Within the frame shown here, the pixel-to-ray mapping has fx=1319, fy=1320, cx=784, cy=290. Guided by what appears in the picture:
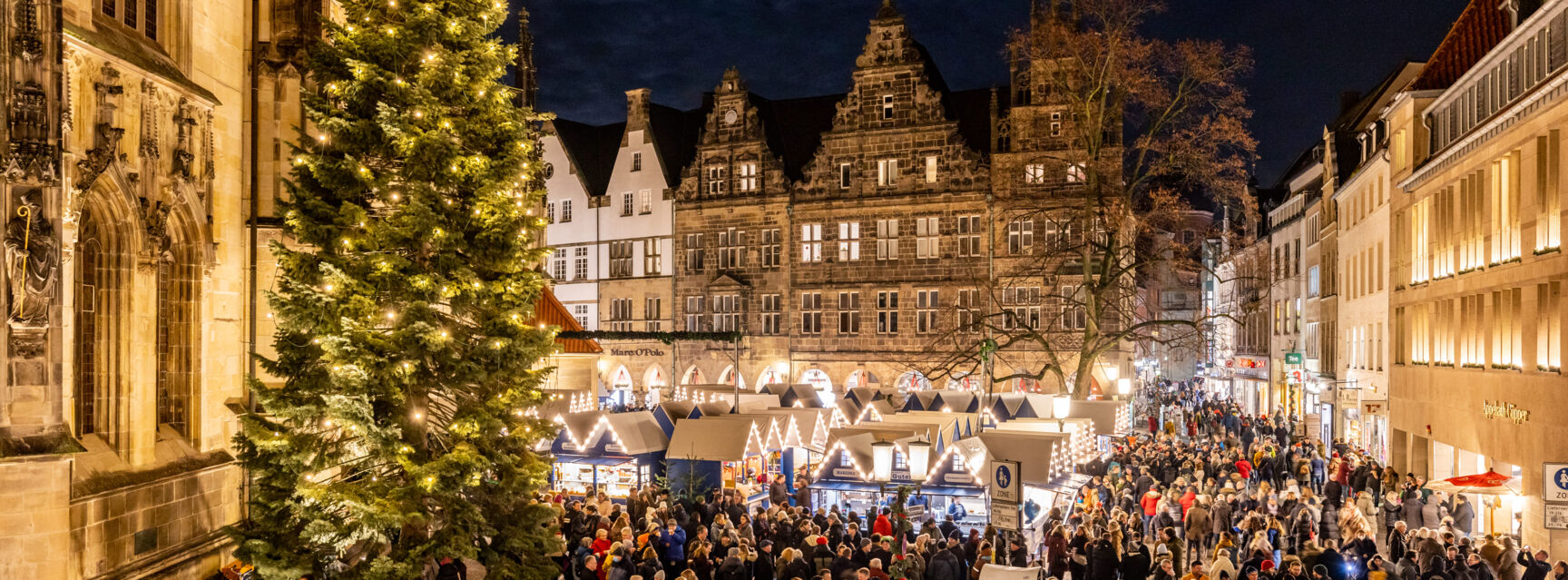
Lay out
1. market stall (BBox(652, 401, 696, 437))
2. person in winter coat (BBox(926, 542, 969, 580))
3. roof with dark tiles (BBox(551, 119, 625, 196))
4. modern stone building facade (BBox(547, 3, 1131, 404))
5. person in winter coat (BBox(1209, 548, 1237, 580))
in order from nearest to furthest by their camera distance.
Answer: person in winter coat (BBox(1209, 548, 1237, 580)) → person in winter coat (BBox(926, 542, 969, 580)) → market stall (BBox(652, 401, 696, 437)) → modern stone building facade (BBox(547, 3, 1131, 404)) → roof with dark tiles (BBox(551, 119, 625, 196))

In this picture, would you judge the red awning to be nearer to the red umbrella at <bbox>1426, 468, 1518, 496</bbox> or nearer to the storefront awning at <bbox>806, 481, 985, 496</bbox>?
the storefront awning at <bbox>806, 481, 985, 496</bbox>

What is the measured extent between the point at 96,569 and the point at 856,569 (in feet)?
22.4

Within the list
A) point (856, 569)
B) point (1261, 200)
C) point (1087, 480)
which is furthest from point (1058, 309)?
point (856, 569)

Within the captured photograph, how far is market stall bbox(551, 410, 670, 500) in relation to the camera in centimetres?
2153

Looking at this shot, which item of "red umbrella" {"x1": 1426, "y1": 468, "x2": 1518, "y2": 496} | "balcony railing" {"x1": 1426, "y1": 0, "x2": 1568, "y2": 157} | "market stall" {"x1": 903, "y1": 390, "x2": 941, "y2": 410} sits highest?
"balcony railing" {"x1": 1426, "y1": 0, "x2": 1568, "y2": 157}

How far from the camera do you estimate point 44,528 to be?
1052cm

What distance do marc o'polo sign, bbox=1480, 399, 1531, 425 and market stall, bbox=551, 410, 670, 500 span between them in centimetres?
1286

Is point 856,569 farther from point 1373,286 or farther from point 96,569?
point 1373,286

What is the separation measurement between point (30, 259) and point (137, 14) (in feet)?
11.6

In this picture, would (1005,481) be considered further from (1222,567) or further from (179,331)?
(179,331)

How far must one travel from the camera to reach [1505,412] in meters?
19.1

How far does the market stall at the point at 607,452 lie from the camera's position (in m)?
21.5

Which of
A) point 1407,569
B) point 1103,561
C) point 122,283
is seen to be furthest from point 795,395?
point 122,283

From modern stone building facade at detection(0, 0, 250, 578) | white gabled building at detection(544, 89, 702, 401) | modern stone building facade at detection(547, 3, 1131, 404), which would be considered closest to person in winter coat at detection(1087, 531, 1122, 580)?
modern stone building facade at detection(0, 0, 250, 578)
